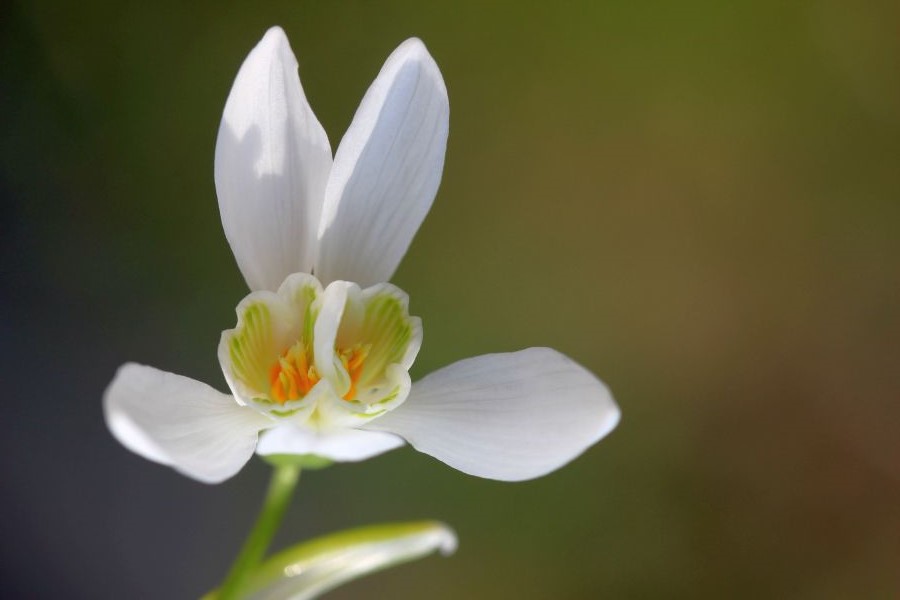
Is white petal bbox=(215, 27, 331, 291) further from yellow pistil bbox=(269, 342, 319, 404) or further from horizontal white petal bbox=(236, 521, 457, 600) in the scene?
horizontal white petal bbox=(236, 521, 457, 600)

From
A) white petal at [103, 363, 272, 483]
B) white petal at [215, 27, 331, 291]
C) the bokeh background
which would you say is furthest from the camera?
the bokeh background

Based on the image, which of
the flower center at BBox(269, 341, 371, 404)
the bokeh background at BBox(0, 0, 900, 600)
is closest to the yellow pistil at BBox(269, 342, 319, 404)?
the flower center at BBox(269, 341, 371, 404)

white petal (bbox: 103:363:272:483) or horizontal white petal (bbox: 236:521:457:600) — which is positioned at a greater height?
white petal (bbox: 103:363:272:483)

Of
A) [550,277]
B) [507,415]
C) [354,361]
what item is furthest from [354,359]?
[550,277]

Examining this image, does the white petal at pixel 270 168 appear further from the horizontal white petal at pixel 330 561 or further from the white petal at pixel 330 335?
the horizontal white petal at pixel 330 561

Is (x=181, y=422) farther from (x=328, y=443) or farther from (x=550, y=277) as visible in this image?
(x=550, y=277)

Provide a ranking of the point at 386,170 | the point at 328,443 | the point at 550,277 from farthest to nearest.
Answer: the point at 550,277
the point at 386,170
the point at 328,443

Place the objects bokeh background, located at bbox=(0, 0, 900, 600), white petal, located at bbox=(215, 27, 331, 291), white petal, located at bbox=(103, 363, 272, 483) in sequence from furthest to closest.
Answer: bokeh background, located at bbox=(0, 0, 900, 600)
white petal, located at bbox=(215, 27, 331, 291)
white petal, located at bbox=(103, 363, 272, 483)

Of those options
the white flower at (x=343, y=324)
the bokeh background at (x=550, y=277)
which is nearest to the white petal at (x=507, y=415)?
the white flower at (x=343, y=324)
